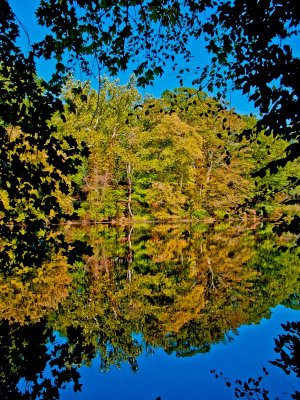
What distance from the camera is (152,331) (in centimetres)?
901

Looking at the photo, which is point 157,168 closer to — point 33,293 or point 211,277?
point 211,277

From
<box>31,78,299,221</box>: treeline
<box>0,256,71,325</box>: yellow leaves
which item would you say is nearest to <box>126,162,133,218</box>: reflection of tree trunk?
<box>31,78,299,221</box>: treeline

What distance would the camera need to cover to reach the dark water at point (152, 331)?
253 inches

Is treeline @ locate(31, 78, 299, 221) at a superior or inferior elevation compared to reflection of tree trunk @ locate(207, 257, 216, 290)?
superior

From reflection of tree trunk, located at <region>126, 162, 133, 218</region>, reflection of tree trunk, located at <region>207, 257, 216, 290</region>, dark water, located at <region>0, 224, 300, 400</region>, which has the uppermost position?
reflection of tree trunk, located at <region>126, 162, 133, 218</region>

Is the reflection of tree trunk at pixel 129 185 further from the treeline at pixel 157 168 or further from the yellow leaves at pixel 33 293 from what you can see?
the yellow leaves at pixel 33 293

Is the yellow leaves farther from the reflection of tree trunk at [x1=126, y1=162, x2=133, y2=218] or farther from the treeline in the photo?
the reflection of tree trunk at [x1=126, y1=162, x2=133, y2=218]

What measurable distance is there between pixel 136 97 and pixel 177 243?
24.9 m

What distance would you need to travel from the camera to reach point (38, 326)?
8945 millimetres

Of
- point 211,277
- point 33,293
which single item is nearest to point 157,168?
point 211,277

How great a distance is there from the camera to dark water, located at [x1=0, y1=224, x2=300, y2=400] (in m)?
6.43

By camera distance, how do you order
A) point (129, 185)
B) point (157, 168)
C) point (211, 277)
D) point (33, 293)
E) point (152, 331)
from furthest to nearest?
point (129, 185) < point (157, 168) < point (211, 277) < point (33, 293) < point (152, 331)

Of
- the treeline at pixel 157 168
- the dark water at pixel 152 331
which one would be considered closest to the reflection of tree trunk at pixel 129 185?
the treeline at pixel 157 168

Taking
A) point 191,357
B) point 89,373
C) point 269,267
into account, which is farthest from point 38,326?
point 269,267
